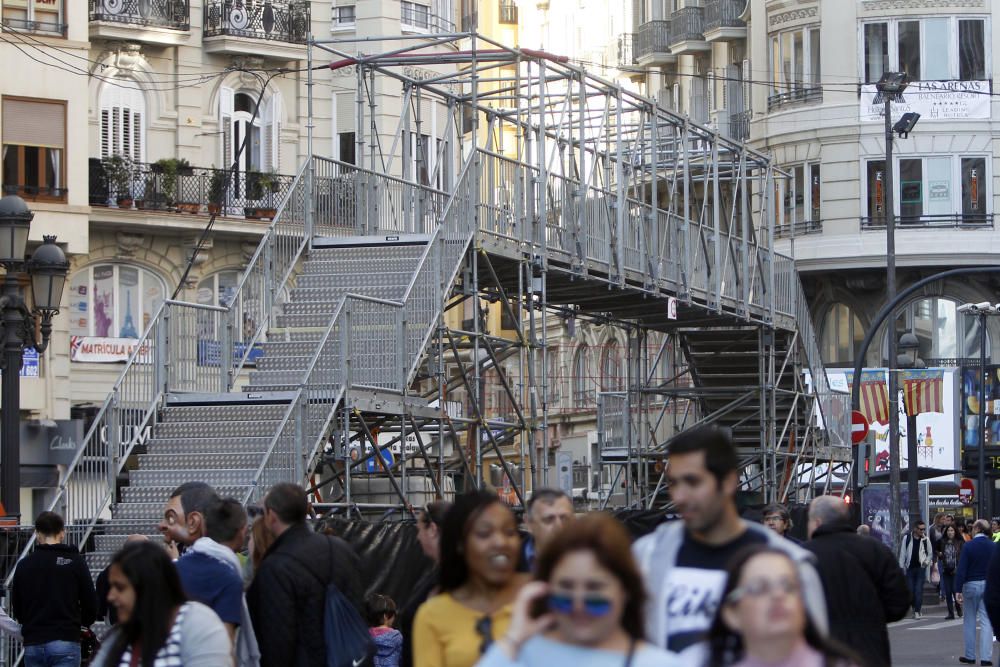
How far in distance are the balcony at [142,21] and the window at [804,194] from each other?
16.7 meters

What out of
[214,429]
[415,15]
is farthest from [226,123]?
[214,429]

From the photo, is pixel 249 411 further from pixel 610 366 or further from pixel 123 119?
pixel 610 366

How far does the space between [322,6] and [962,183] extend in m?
16.4

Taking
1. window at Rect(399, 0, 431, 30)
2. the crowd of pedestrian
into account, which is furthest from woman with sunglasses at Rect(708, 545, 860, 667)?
window at Rect(399, 0, 431, 30)

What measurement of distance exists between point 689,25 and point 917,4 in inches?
329

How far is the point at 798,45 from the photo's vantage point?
172ft

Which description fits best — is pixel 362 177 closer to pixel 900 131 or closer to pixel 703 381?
pixel 703 381

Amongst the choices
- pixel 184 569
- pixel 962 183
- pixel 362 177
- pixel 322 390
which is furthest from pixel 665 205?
pixel 184 569

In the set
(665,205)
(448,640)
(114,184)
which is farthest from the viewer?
(665,205)

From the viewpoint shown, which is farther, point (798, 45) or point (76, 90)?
point (798, 45)

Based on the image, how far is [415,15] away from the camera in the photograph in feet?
154

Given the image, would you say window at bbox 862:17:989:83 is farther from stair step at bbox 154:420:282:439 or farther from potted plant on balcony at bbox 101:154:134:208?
stair step at bbox 154:420:282:439

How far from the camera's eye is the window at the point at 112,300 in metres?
40.8

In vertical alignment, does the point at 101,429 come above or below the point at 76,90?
below
